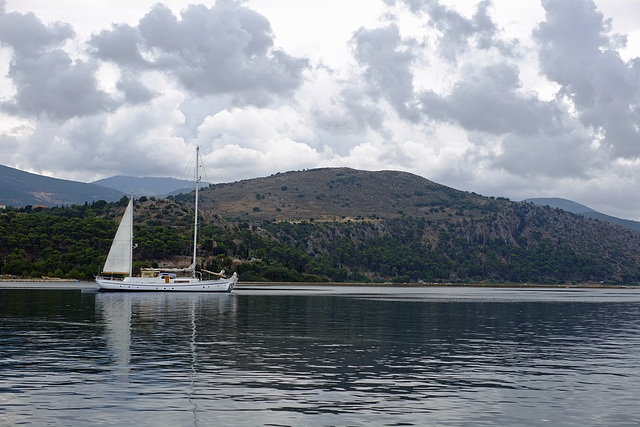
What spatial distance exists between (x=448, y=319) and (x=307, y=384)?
42.6 metres

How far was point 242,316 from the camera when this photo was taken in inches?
2751

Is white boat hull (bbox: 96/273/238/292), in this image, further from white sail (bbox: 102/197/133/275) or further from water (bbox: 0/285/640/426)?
water (bbox: 0/285/640/426)

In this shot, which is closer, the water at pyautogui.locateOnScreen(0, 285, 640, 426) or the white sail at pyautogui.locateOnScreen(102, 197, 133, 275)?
the water at pyautogui.locateOnScreen(0, 285, 640, 426)

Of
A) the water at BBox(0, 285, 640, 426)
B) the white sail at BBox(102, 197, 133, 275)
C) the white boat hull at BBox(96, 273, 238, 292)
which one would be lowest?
the water at BBox(0, 285, 640, 426)

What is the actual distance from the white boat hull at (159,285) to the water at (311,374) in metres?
71.2

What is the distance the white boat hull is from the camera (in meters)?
129

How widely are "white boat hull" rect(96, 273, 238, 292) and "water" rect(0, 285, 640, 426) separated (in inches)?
2804

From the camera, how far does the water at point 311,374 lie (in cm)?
2442

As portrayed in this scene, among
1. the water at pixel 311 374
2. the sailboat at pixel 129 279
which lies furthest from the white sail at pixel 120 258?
the water at pixel 311 374

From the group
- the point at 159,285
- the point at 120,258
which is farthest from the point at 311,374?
the point at 159,285

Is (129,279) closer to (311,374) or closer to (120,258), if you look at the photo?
(120,258)

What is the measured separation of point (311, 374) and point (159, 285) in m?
103

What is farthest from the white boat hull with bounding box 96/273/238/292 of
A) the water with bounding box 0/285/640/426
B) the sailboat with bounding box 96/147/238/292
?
the water with bounding box 0/285/640/426

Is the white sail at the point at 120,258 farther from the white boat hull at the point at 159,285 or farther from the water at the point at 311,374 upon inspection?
the water at the point at 311,374
